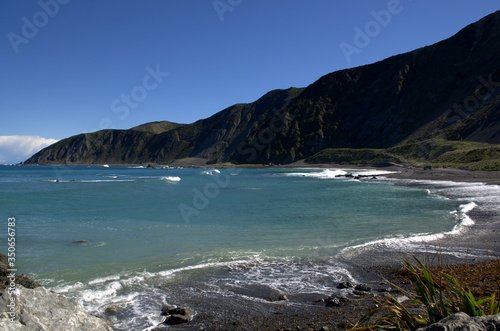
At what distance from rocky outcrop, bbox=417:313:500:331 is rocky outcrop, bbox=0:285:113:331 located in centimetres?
434

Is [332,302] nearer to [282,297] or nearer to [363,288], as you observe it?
[282,297]

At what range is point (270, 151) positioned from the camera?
15325 centimetres

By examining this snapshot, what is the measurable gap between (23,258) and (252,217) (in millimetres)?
11389

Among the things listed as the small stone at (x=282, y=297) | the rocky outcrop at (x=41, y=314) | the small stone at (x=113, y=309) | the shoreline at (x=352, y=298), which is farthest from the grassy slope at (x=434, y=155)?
the rocky outcrop at (x=41, y=314)

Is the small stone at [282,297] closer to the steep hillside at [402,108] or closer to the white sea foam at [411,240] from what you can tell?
the white sea foam at [411,240]

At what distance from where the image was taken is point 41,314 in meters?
4.46

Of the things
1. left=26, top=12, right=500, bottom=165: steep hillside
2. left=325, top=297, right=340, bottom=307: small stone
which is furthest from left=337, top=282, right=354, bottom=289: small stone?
left=26, top=12, right=500, bottom=165: steep hillside

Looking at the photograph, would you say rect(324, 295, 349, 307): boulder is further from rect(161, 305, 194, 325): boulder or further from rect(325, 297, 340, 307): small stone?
rect(161, 305, 194, 325): boulder

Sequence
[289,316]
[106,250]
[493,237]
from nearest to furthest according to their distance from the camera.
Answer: [289,316]
[106,250]
[493,237]


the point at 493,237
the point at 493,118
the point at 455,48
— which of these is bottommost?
the point at 493,237

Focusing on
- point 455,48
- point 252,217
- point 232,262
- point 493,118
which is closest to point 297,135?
point 455,48

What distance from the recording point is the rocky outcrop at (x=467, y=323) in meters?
2.65

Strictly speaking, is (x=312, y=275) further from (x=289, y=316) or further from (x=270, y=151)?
(x=270, y=151)

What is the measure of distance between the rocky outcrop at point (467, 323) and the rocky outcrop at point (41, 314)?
434 cm
